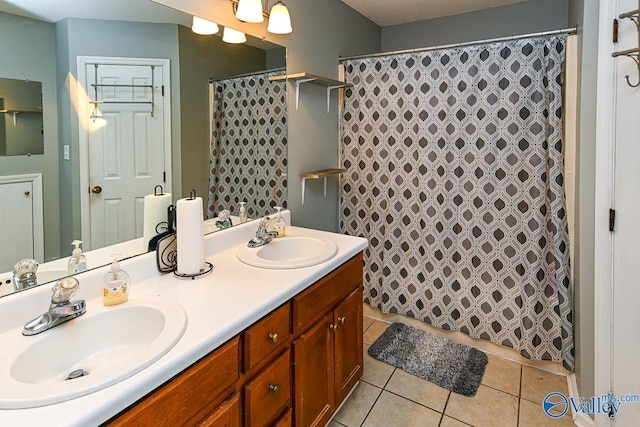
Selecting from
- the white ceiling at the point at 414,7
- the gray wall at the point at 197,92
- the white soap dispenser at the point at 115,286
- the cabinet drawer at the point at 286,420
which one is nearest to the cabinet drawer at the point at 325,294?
the cabinet drawer at the point at 286,420

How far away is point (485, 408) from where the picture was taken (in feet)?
6.19

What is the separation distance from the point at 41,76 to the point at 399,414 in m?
2.04

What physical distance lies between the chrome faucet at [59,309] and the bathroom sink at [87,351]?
2 centimetres

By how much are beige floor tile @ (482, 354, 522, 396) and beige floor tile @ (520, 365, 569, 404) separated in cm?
4

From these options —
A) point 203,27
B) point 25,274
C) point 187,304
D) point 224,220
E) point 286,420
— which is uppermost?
point 203,27

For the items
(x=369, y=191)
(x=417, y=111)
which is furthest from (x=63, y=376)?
(x=417, y=111)

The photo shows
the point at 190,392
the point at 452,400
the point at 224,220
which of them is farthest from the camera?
the point at 452,400

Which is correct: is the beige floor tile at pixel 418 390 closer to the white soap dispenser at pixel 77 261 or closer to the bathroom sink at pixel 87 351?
the bathroom sink at pixel 87 351

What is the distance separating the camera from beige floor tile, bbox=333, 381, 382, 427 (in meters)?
1.82

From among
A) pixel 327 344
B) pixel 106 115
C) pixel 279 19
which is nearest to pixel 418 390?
pixel 327 344

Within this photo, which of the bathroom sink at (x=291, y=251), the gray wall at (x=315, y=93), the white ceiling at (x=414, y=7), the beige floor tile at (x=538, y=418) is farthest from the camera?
the white ceiling at (x=414, y=7)

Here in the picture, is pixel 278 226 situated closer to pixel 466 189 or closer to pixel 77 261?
pixel 77 261

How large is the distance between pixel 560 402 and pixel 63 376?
222 centimetres

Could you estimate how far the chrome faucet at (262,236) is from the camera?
181 cm
